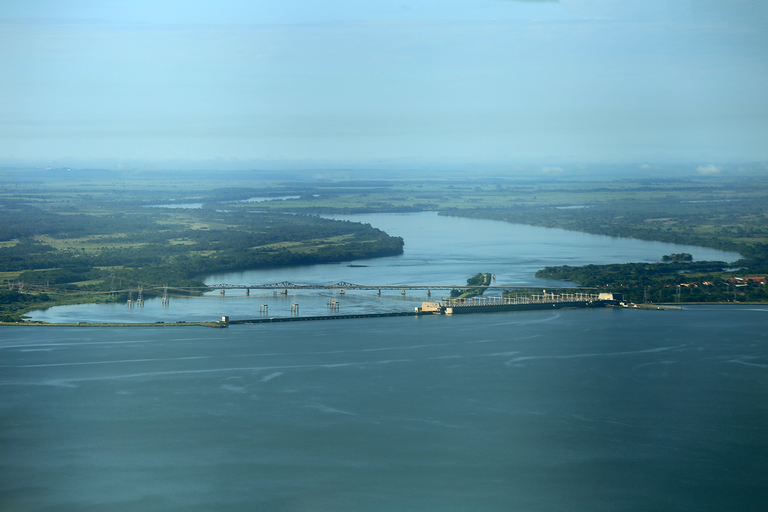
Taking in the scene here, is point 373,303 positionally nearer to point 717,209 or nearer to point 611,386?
point 611,386

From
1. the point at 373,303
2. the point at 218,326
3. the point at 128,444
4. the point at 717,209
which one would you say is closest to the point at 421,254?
the point at 373,303

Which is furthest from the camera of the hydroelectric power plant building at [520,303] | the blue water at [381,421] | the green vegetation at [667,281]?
the green vegetation at [667,281]

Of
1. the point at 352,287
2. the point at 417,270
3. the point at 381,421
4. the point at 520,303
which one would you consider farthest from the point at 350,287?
the point at 381,421

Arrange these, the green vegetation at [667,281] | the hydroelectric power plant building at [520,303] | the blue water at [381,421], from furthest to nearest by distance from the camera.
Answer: the green vegetation at [667,281] → the hydroelectric power plant building at [520,303] → the blue water at [381,421]

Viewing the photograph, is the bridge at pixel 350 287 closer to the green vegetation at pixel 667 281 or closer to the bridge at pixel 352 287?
the bridge at pixel 352 287

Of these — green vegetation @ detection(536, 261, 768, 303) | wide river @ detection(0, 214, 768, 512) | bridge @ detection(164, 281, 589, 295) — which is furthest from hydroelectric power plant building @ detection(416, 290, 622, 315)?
wide river @ detection(0, 214, 768, 512)

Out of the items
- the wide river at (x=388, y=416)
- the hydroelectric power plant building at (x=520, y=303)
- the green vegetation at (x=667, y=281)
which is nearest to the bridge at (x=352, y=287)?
the hydroelectric power plant building at (x=520, y=303)
